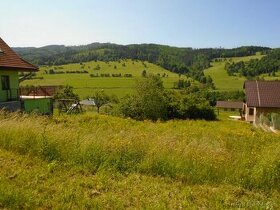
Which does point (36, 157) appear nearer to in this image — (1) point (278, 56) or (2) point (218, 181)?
(2) point (218, 181)

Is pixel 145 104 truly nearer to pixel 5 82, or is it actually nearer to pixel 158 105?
pixel 158 105

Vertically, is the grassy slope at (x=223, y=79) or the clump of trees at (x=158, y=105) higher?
the clump of trees at (x=158, y=105)

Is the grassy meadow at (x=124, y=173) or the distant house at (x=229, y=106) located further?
the distant house at (x=229, y=106)

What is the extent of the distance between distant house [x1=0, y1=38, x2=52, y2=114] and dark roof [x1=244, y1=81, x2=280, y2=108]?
100 ft

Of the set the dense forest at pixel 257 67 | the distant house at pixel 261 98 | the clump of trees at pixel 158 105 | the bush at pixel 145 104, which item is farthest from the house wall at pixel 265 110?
the dense forest at pixel 257 67

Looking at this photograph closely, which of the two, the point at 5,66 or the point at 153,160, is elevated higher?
the point at 5,66

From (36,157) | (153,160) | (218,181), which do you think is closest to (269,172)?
(218,181)

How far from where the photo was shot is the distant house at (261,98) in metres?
46.2

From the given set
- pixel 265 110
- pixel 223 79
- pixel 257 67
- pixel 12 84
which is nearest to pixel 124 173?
pixel 12 84

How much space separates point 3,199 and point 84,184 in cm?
169

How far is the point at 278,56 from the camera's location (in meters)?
152

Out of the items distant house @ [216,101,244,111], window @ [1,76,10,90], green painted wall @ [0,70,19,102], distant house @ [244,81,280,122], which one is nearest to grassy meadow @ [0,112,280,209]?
green painted wall @ [0,70,19,102]

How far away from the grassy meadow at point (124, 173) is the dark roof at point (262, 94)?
131 ft

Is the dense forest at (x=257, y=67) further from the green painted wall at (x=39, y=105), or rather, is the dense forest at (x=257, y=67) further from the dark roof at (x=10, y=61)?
the dark roof at (x=10, y=61)
